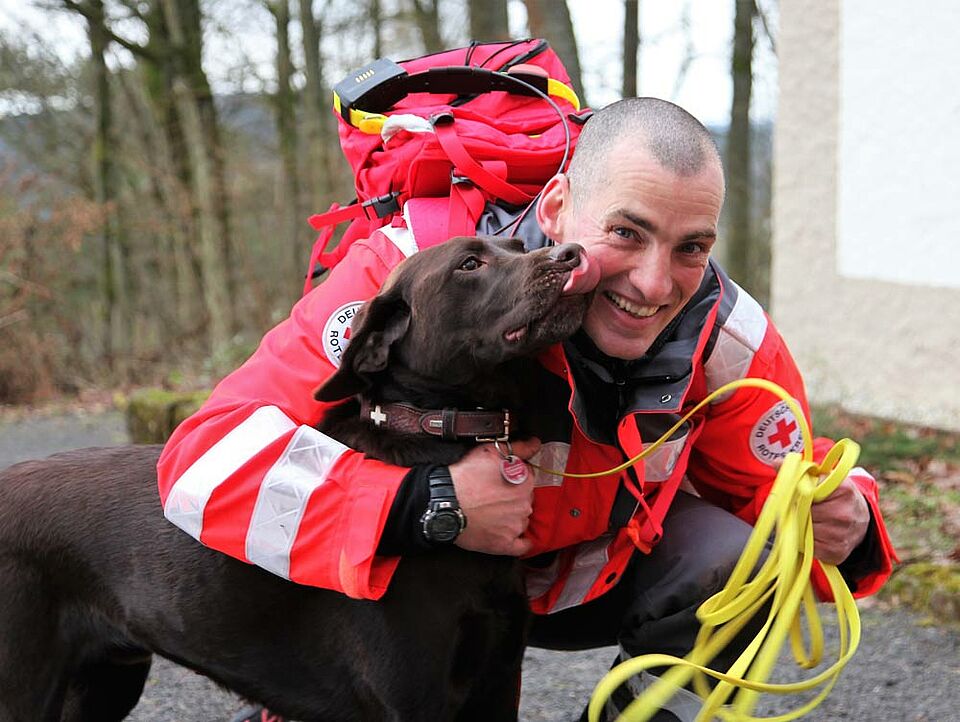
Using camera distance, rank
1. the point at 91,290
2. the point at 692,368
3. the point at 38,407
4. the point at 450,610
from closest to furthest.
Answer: the point at 450,610 → the point at 692,368 → the point at 38,407 → the point at 91,290

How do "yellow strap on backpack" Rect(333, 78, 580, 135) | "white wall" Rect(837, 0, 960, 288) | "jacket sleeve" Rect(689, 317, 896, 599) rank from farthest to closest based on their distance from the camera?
"white wall" Rect(837, 0, 960, 288)
"yellow strap on backpack" Rect(333, 78, 580, 135)
"jacket sleeve" Rect(689, 317, 896, 599)

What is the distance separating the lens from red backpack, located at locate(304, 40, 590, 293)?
2.67 meters

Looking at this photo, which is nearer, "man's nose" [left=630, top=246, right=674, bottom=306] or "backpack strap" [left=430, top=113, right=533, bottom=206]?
"man's nose" [left=630, top=246, right=674, bottom=306]

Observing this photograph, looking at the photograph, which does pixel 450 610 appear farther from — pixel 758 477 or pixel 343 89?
pixel 343 89

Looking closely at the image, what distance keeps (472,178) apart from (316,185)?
→ 10.9 metres

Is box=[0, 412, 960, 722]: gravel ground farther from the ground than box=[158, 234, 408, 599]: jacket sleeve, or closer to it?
closer to it

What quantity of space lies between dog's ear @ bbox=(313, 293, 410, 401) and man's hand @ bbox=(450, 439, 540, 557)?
0.94 feet

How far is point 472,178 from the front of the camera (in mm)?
2666

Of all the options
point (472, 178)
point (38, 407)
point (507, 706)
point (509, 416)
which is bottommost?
point (38, 407)

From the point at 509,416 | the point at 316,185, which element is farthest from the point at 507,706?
the point at 316,185

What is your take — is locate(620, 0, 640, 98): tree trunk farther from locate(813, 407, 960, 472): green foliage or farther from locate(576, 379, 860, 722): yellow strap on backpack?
locate(576, 379, 860, 722): yellow strap on backpack

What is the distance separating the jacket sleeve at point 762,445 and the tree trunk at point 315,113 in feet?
34.9

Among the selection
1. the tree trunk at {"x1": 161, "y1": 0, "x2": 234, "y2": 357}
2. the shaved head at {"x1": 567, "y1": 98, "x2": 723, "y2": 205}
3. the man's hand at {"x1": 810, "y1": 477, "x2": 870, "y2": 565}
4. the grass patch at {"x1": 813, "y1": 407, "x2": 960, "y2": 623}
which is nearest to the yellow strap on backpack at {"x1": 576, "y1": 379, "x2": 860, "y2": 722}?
the man's hand at {"x1": 810, "y1": 477, "x2": 870, "y2": 565}

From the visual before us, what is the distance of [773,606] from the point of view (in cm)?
227
